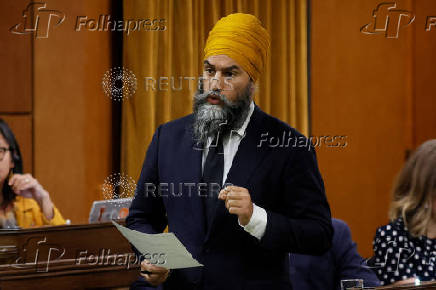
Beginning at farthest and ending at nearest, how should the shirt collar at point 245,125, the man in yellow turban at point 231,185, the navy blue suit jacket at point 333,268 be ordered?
the navy blue suit jacket at point 333,268
the shirt collar at point 245,125
the man in yellow turban at point 231,185

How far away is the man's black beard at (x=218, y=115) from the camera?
1.65 metres

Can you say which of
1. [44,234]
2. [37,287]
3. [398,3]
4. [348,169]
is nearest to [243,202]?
[37,287]

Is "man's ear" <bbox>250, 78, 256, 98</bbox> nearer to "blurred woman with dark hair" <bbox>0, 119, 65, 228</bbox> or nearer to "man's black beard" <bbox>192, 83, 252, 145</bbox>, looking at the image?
"man's black beard" <bbox>192, 83, 252, 145</bbox>

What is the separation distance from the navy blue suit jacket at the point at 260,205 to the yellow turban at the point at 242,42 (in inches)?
7.4

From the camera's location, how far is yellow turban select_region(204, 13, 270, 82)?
1.67 metres

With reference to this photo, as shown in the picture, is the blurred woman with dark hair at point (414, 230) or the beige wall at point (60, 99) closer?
the blurred woman with dark hair at point (414, 230)

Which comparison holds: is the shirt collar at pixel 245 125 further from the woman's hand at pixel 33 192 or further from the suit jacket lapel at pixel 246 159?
the woman's hand at pixel 33 192

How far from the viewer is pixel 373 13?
462 cm

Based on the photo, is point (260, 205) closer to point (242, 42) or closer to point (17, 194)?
point (242, 42)

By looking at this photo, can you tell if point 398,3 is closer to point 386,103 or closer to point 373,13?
point 373,13

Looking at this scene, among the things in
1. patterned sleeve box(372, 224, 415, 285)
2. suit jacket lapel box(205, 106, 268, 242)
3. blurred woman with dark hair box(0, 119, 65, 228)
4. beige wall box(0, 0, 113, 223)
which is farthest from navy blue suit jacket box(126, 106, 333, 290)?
beige wall box(0, 0, 113, 223)

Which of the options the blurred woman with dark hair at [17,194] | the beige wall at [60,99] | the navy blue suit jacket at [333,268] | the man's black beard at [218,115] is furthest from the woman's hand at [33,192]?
the man's black beard at [218,115]

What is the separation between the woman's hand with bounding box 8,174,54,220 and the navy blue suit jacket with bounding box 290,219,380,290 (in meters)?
1.15

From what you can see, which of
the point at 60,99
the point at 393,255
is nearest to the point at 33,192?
the point at 60,99
